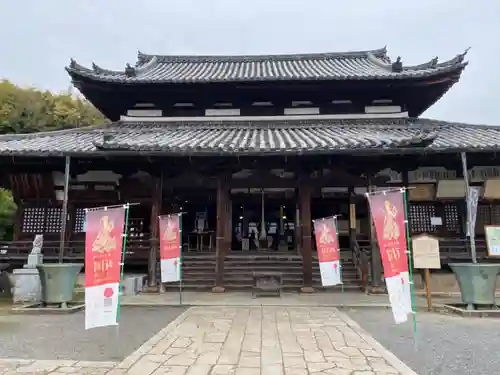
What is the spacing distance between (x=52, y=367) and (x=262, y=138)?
864 cm

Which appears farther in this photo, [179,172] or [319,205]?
[319,205]

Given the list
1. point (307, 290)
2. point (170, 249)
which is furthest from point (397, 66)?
point (170, 249)

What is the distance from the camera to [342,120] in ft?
46.6

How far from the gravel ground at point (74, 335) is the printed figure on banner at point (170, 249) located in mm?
1052

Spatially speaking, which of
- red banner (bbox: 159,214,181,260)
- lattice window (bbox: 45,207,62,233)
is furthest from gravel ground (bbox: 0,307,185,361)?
lattice window (bbox: 45,207,62,233)

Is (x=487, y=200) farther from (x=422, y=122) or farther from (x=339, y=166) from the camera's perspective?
(x=339, y=166)

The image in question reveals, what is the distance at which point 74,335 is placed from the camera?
6465 millimetres

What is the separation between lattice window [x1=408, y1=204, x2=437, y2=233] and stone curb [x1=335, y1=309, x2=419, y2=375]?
233 inches

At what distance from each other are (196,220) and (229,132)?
5039 millimetres

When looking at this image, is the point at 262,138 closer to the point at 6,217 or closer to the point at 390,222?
the point at 390,222

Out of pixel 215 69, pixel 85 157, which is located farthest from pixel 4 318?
pixel 215 69

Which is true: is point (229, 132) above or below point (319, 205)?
above

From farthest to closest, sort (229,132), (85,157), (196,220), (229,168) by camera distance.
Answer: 1. (196,220)
2. (229,132)
3. (229,168)
4. (85,157)

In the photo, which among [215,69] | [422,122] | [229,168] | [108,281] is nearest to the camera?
[108,281]
